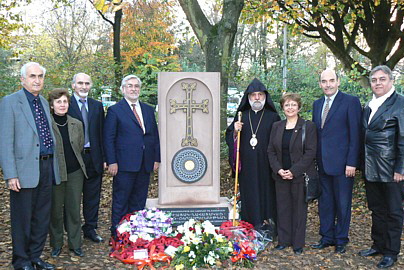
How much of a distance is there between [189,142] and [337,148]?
1871 millimetres

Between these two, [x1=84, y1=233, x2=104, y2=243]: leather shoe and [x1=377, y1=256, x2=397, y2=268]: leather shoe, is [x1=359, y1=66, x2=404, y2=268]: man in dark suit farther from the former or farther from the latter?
[x1=84, y1=233, x2=104, y2=243]: leather shoe

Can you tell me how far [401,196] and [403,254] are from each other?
2.92 feet

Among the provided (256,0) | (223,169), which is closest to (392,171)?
(223,169)

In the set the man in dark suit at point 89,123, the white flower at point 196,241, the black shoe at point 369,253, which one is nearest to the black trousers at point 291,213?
the black shoe at point 369,253

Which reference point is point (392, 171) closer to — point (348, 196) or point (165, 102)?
point (348, 196)

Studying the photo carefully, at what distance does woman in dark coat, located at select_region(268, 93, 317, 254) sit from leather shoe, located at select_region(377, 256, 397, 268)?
88 centimetres

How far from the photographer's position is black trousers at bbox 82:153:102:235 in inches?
200

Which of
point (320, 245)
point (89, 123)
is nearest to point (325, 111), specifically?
point (320, 245)

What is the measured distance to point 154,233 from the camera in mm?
4801

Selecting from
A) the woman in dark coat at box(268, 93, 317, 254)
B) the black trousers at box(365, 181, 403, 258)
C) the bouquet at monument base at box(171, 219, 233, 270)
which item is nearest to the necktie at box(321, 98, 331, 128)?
the woman in dark coat at box(268, 93, 317, 254)

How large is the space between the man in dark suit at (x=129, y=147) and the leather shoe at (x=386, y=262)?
291 centimetres

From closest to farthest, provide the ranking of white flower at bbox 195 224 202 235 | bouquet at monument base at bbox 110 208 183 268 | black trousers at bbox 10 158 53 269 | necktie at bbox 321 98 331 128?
1. black trousers at bbox 10 158 53 269
2. bouquet at monument base at bbox 110 208 183 268
3. white flower at bbox 195 224 202 235
4. necktie at bbox 321 98 331 128

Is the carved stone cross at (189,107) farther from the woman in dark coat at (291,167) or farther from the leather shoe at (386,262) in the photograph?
the leather shoe at (386,262)

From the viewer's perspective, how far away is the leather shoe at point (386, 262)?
4531 mm
